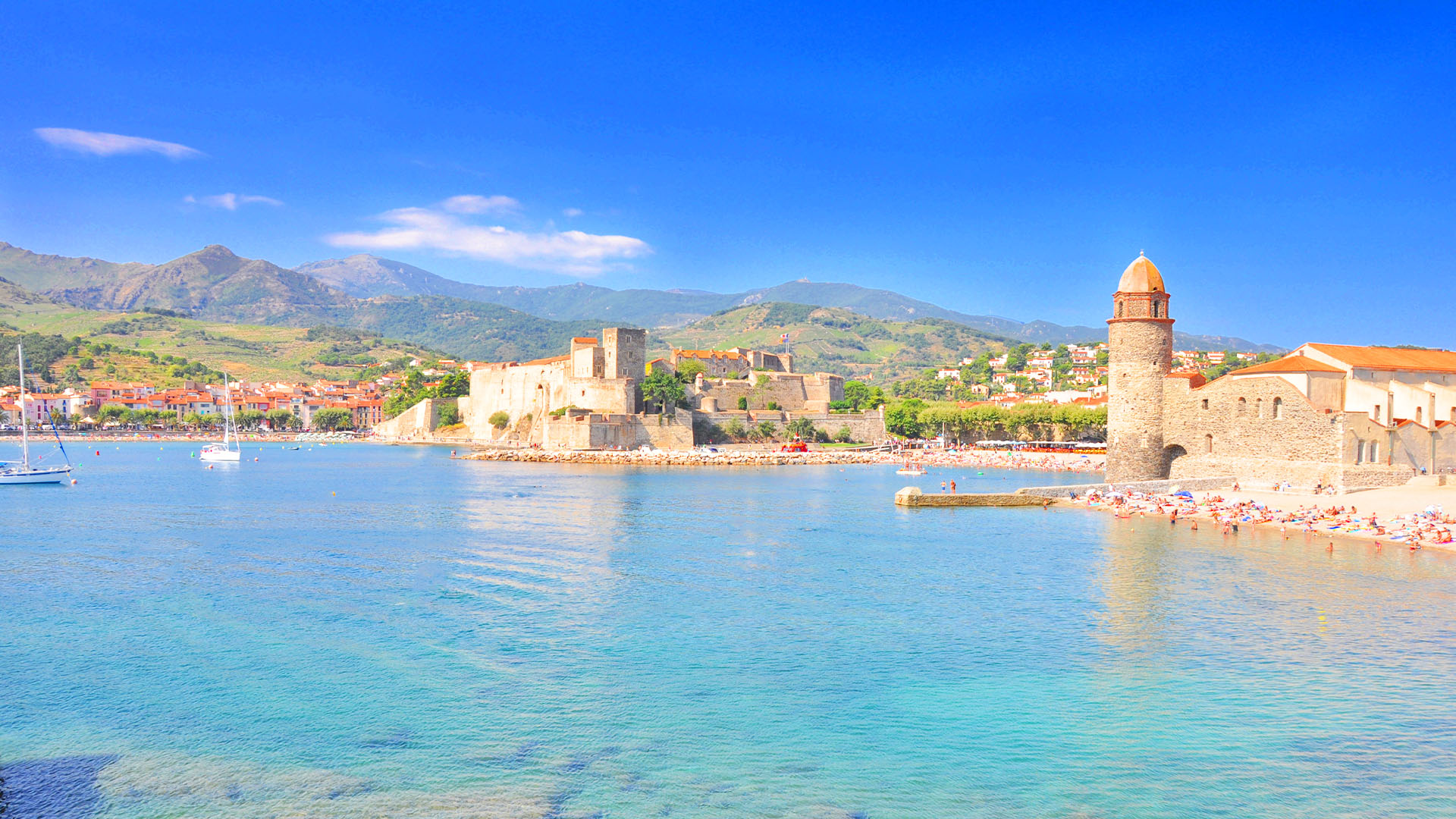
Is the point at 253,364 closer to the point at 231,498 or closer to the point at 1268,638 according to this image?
the point at 231,498

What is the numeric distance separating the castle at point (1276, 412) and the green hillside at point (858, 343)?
12199cm

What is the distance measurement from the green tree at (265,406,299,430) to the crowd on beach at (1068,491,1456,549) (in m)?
73.3

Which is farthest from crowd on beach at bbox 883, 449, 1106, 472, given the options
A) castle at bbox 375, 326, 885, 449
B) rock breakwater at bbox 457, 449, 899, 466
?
castle at bbox 375, 326, 885, 449

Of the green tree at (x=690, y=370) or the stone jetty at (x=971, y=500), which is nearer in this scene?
the stone jetty at (x=971, y=500)

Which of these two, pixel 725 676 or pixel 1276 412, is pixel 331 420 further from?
pixel 725 676

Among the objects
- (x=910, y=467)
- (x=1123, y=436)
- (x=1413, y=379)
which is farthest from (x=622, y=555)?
(x=910, y=467)

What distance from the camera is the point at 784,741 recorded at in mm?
7781

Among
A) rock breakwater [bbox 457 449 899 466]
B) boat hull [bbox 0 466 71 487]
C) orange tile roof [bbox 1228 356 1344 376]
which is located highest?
orange tile roof [bbox 1228 356 1344 376]

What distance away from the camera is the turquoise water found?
686 centimetres

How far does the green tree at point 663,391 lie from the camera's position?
51.8m

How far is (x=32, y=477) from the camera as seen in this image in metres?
31.9

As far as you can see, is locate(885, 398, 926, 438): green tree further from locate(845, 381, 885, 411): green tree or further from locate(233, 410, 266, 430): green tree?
locate(233, 410, 266, 430): green tree

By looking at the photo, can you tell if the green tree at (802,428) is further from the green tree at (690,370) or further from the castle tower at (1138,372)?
the castle tower at (1138,372)

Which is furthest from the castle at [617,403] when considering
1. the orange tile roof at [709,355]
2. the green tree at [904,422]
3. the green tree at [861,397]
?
the green tree at [861,397]
